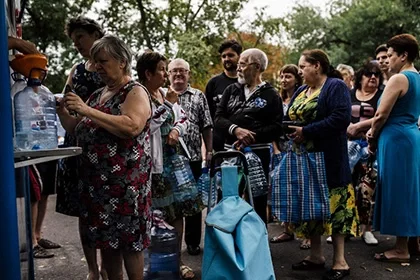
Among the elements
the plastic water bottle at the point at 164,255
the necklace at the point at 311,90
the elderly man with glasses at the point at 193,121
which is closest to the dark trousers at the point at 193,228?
the elderly man with glasses at the point at 193,121

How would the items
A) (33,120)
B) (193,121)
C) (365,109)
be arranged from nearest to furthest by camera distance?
(33,120), (193,121), (365,109)

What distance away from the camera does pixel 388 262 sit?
4.22 m

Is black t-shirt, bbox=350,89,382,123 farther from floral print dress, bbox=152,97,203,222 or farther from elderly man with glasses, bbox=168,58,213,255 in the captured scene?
floral print dress, bbox=152,97,203,222

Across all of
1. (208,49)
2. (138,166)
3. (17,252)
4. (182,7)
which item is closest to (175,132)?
(138,166)

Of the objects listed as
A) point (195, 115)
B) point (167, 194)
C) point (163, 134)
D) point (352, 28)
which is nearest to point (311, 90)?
point (195, 115)

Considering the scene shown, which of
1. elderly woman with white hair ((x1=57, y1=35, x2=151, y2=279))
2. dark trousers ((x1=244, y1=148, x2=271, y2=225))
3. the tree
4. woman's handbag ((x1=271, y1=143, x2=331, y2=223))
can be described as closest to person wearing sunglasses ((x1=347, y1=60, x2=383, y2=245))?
dark trousers ((x1=244, y1=148, x2=271, y2=225))

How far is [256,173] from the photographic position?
401cm

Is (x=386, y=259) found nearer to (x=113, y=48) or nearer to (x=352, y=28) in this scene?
(x=113, y=48)

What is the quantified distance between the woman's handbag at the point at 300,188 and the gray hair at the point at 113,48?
67.7 inches

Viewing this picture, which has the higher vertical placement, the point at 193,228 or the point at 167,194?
the point at 167,194

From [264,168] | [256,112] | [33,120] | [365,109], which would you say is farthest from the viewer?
[365,109]

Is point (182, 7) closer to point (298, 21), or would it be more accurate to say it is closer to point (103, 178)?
point (298, 21)

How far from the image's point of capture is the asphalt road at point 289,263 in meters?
3.89

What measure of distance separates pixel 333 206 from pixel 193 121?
1.48 meters
